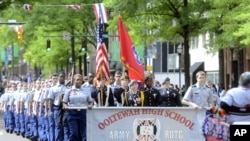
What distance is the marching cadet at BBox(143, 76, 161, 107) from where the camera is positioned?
63.1ft

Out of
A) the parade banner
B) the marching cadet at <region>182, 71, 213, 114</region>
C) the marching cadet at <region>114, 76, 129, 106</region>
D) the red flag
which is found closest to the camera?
the parade banner

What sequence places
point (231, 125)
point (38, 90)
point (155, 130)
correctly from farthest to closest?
point (38, 90) → point (155, 130) → point (231, 125)

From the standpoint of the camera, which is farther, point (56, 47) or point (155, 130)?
point (56, 47)

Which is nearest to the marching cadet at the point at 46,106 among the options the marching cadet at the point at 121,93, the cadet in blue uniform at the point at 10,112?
the marching cadet at the point at 121,93

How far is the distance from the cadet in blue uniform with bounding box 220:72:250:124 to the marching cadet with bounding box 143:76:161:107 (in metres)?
6.67

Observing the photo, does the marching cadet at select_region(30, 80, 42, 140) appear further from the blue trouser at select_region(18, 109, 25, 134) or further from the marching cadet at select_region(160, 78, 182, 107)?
the marching cadet at select_region(160, 78, 182, 107)

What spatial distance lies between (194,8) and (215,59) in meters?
24.9

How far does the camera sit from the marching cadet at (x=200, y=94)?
17891mm

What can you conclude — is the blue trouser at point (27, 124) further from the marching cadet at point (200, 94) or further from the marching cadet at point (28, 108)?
the marching cadet at point (200, 94)

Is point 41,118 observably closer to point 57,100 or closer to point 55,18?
point 57,100

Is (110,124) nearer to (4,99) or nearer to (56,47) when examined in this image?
(4,99)

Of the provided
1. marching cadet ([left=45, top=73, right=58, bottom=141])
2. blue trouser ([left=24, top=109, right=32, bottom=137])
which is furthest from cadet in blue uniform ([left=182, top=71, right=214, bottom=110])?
blue trouser ([left=24, top=109, right=32, bottom=137])

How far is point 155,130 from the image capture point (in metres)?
17.0

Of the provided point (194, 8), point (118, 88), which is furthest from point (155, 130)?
point (194, 8)
